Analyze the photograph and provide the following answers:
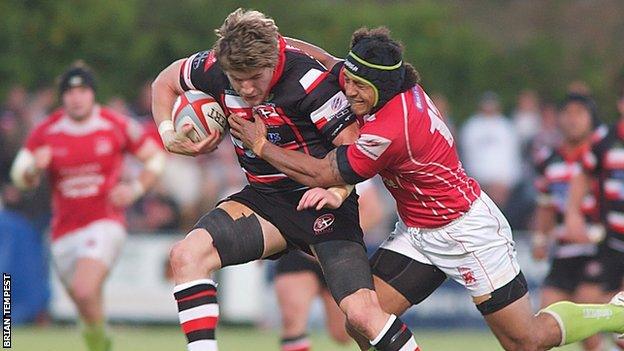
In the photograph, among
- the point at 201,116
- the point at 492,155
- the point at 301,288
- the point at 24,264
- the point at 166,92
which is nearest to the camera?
the point at 201,116

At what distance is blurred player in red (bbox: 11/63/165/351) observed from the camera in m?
11.1

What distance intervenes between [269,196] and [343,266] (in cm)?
61

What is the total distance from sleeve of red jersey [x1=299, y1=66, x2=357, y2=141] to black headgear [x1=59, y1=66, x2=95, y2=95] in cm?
403

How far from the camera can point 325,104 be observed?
24.7ft

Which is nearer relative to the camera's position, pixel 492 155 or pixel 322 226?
pixel 322 226

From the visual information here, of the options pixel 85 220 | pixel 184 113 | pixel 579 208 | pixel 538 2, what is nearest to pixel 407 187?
pixel 184 113

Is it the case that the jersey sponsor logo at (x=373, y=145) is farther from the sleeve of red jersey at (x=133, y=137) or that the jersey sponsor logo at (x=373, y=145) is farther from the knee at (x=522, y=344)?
the sleeve of red jersey at (x=133, y=137)

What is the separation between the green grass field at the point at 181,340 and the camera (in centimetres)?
1274

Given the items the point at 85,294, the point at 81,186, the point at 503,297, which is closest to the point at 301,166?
the point at 503,297

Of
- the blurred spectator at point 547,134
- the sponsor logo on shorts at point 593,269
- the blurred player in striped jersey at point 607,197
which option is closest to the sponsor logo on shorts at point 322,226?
the blurred player in striped jersey at point 607,197

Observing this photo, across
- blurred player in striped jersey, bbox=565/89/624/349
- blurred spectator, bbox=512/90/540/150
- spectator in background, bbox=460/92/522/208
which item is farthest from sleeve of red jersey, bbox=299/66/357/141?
blurred spectator, bbox=512/90/540/150

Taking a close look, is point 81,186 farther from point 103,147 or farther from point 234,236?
point 234,236

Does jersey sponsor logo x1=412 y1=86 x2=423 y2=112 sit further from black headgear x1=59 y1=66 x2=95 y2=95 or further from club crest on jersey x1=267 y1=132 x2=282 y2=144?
black headgear x1=59 y1=66 x2=95 y2=95

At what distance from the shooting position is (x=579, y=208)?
10828mm
